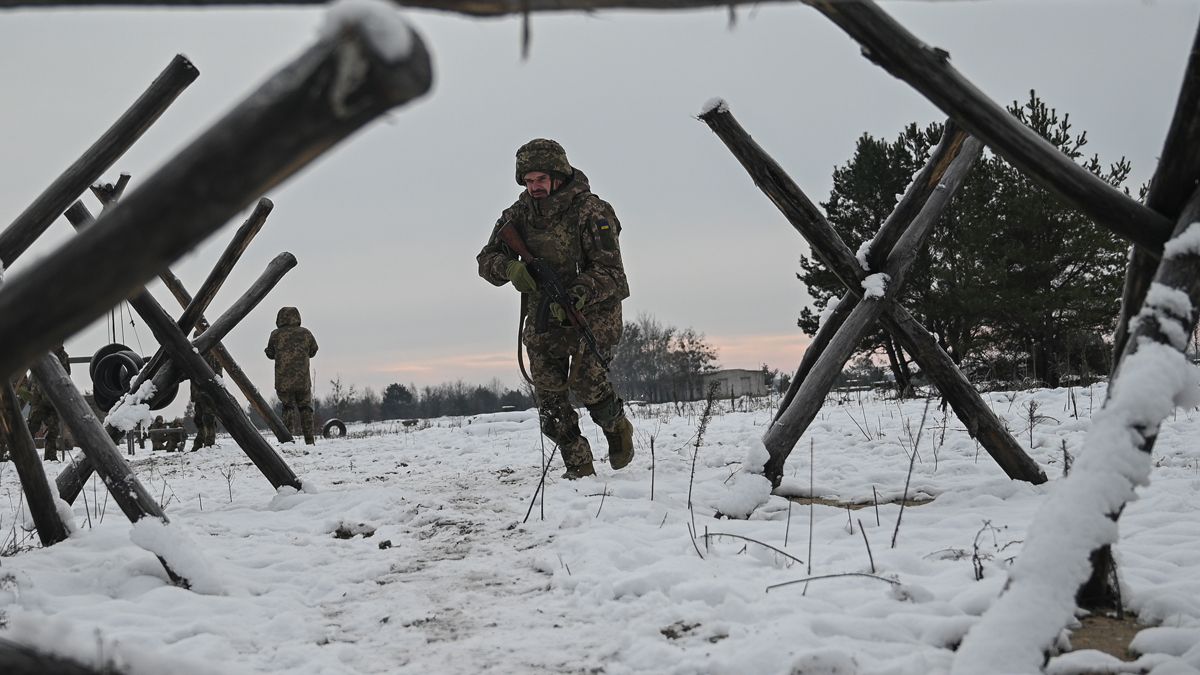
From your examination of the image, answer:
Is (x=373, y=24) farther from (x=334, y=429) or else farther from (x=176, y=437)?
(x=334, y=429)

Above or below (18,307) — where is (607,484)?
below

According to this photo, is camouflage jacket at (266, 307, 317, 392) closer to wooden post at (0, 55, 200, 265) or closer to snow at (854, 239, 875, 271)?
wooden post at (0, 55, 200, 265)

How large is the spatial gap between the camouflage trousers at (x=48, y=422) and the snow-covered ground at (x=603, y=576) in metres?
6.04

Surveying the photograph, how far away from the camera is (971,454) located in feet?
16.6

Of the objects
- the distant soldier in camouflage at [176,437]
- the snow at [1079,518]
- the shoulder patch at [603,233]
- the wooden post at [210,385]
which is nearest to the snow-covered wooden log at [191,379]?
the wooden post at [210,385]

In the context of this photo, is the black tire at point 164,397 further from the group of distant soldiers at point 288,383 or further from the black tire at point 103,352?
the group of distant soldiers at point 288,383

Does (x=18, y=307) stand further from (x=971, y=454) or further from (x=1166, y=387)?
(x=971, y=454)

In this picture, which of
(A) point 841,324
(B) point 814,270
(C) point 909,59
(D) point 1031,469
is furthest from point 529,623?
(B) point 814,270

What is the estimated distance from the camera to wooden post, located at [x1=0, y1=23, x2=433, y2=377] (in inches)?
42.7

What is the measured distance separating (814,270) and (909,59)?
22081 millimetres

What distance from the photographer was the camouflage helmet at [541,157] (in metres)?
5.29

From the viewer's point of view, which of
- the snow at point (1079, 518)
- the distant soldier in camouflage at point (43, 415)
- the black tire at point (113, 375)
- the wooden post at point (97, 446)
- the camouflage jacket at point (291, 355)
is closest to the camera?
the snow at point (1079, 518)

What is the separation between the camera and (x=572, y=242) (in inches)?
214

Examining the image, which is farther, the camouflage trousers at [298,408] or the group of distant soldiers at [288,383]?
the camouflage trousers at [298,408]
